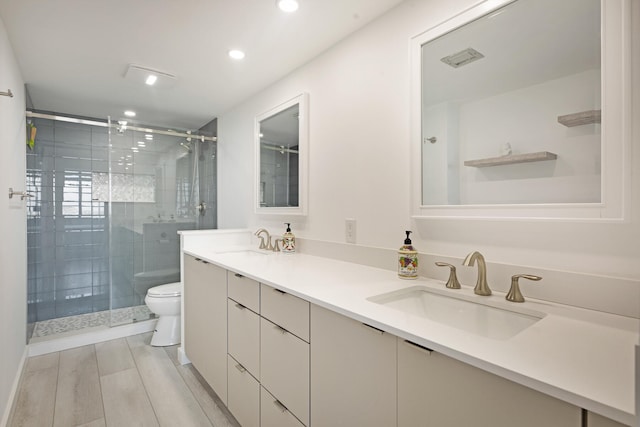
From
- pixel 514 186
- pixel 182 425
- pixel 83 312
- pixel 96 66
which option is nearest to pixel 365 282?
pixel 514 186

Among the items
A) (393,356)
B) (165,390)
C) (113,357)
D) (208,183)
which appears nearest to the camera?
(393,356)

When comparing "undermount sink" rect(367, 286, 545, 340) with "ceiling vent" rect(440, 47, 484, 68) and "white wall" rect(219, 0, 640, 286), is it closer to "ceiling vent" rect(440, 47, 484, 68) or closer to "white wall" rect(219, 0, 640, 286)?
"white wall" rect(219, 0, 640, 286)

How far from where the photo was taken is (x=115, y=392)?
2031mm

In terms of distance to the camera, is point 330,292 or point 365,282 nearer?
point 330,292

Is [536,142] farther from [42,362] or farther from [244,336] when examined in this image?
[42,362]

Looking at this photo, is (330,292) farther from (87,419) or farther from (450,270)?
(87,419)

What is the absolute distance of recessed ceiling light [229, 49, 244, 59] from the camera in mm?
2061

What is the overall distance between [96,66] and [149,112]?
3.44ft

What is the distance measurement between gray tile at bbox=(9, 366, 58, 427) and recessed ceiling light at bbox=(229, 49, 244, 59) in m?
2.34

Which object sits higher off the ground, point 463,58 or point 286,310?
point 463,58

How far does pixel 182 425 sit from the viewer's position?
1.72 metres

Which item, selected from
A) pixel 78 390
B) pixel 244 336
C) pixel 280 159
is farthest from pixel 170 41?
pixel 78 390

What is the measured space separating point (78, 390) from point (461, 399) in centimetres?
237

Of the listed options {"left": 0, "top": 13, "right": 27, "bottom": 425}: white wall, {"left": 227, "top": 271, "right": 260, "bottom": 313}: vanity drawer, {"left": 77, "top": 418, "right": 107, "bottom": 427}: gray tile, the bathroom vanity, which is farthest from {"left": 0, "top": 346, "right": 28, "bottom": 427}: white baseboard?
{"left": 227, "top": 271, "right": 260, "bottom": 313}: vanity drawer
